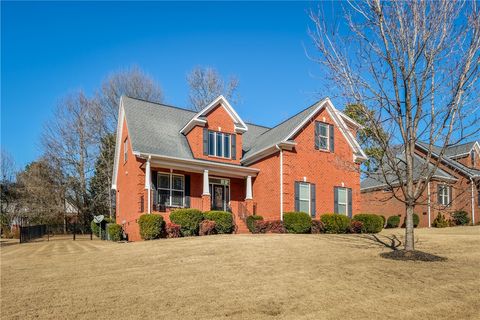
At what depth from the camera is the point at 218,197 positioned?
23.4m

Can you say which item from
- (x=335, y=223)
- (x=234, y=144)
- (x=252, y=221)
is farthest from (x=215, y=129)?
(x=335, y=223)

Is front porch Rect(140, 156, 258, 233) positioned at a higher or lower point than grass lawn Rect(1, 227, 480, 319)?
higher

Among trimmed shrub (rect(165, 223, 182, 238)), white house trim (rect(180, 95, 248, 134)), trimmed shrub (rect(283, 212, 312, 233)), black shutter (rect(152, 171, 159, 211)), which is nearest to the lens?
trimmed shrub (rect(165, 223, 182, 238))

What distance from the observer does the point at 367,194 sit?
116 feet

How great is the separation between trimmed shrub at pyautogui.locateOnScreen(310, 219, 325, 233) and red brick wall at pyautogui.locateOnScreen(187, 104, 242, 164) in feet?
19.7

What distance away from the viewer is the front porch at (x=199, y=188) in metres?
20.6

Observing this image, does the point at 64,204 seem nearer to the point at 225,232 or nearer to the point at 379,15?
the point at 225,232

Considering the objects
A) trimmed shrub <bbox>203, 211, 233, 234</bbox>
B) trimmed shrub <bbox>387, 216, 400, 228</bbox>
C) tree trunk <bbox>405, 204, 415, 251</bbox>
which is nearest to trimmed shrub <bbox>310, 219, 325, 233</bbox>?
trimmed shrub <bbox>203, 211, 233, 234</bbox>

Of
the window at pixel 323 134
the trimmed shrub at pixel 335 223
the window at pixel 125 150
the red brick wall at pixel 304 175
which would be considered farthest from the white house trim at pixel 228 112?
the trimmed shrub at pixel 335 223

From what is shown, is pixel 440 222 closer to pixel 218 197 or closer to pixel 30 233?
pixel 218 197

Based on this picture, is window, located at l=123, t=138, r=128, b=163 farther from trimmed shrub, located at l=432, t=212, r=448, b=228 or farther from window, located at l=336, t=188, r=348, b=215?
trimmed shrub, located at l=432, t=212, r=448, b=228

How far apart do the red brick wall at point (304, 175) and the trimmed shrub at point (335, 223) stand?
131 cm

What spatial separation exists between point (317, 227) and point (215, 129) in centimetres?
790

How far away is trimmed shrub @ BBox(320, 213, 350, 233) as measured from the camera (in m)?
20.5
